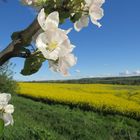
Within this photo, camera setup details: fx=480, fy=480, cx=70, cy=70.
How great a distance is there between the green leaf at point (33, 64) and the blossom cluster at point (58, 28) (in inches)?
2.1

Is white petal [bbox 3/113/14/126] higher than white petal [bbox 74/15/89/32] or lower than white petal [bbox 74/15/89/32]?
lower

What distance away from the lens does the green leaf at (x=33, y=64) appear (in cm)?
124

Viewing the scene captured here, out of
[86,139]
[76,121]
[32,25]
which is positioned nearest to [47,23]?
[32,25]

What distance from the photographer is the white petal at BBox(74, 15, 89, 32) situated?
4.27ft

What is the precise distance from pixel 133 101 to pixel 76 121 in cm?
773

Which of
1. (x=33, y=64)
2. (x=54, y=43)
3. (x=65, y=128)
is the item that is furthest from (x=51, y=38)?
(x=65, y=128)

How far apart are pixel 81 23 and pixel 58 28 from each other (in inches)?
6.7

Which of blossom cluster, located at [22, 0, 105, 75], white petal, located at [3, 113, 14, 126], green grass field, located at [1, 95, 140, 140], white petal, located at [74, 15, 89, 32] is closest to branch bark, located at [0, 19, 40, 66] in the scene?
blossom cluster, located at [22, 0, 105, 75]

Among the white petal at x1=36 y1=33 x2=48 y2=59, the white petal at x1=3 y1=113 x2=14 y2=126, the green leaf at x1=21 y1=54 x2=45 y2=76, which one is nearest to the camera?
the white petal at x1=36 y1=33 x2=48 y2=59

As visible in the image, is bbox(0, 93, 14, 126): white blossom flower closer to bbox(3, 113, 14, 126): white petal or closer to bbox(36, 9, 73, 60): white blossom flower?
bbox(3, 113, 14, 126): white petal

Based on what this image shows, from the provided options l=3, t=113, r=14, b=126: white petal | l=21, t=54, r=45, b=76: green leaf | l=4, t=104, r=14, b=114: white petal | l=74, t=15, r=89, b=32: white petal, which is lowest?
l=3, t=113, r=14, b=126: white petal

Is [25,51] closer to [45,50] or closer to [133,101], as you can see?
[45,50]

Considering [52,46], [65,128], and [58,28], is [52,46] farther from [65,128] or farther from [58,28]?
[65,128]

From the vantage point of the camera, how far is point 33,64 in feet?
4.08
